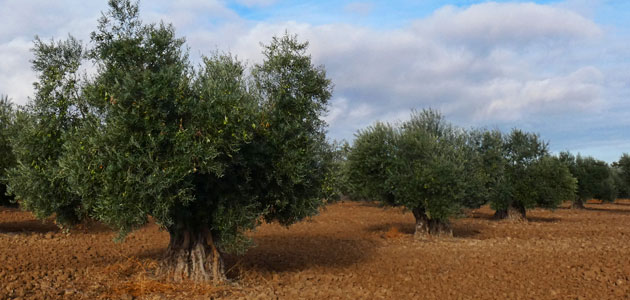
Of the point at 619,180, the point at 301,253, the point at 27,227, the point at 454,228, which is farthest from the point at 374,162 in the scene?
the point at 619,180

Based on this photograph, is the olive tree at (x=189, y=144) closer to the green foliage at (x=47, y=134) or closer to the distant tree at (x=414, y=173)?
the green foliage at (x=47, y=134)

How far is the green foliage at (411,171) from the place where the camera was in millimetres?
24044

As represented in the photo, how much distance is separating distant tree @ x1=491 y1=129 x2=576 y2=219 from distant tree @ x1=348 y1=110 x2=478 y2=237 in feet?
35.9

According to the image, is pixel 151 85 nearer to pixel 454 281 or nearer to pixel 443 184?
pixel 454 281

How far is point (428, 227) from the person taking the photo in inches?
1043

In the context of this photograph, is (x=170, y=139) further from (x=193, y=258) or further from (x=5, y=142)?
(x=5, y=142)

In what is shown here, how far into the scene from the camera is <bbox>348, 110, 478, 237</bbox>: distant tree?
2405cm

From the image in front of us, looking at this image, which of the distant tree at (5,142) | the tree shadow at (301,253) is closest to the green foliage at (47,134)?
the tree shadow at (301,253)

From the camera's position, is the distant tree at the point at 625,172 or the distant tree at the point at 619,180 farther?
the distant tree at the point at 625,172

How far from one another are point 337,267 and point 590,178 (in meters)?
50.0

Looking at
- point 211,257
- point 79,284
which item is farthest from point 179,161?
point 79,284

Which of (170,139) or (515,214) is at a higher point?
(170,139)

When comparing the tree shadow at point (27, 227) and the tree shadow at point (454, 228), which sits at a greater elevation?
the tree shadow at point (27, 227)

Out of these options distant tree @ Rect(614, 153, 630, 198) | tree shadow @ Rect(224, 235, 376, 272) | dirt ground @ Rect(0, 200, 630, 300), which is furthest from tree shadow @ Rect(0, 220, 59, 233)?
distant tree @ Rect(614, 153, 630, 198)
